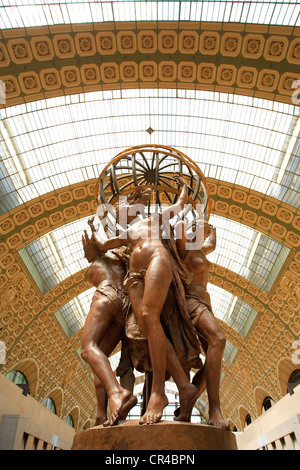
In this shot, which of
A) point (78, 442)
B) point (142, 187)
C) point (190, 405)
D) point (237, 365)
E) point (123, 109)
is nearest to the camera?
point (78, 442)

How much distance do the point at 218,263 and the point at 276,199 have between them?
382 inches

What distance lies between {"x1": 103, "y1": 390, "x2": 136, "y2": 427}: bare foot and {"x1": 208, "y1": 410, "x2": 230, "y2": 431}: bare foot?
98 cm

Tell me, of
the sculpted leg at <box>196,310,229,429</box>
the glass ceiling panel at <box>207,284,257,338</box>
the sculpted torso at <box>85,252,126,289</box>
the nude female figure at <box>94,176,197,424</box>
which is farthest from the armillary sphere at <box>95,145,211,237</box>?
the glass ceiling panel at <box>207,284,257,338</box>

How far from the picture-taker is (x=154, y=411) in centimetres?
362

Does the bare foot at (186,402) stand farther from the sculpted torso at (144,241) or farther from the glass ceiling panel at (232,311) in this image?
the glass ceiling panel at (232,311)

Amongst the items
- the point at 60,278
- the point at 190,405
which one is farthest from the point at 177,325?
the point at 60,278

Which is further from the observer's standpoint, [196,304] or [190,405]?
[196,304]

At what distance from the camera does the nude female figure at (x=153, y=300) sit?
3.87 metres

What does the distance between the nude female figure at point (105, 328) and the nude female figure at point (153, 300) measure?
348 millimetres

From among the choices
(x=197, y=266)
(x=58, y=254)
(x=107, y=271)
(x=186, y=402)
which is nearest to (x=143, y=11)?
(x=197, y=266)

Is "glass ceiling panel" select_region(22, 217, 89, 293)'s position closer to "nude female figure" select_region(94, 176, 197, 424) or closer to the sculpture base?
"nude female figure" select_region(94, 176, 197, 424)

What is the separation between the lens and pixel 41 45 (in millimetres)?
15312

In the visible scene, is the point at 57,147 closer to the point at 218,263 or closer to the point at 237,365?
the point at 218,263

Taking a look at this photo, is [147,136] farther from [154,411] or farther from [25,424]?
[154,411]
